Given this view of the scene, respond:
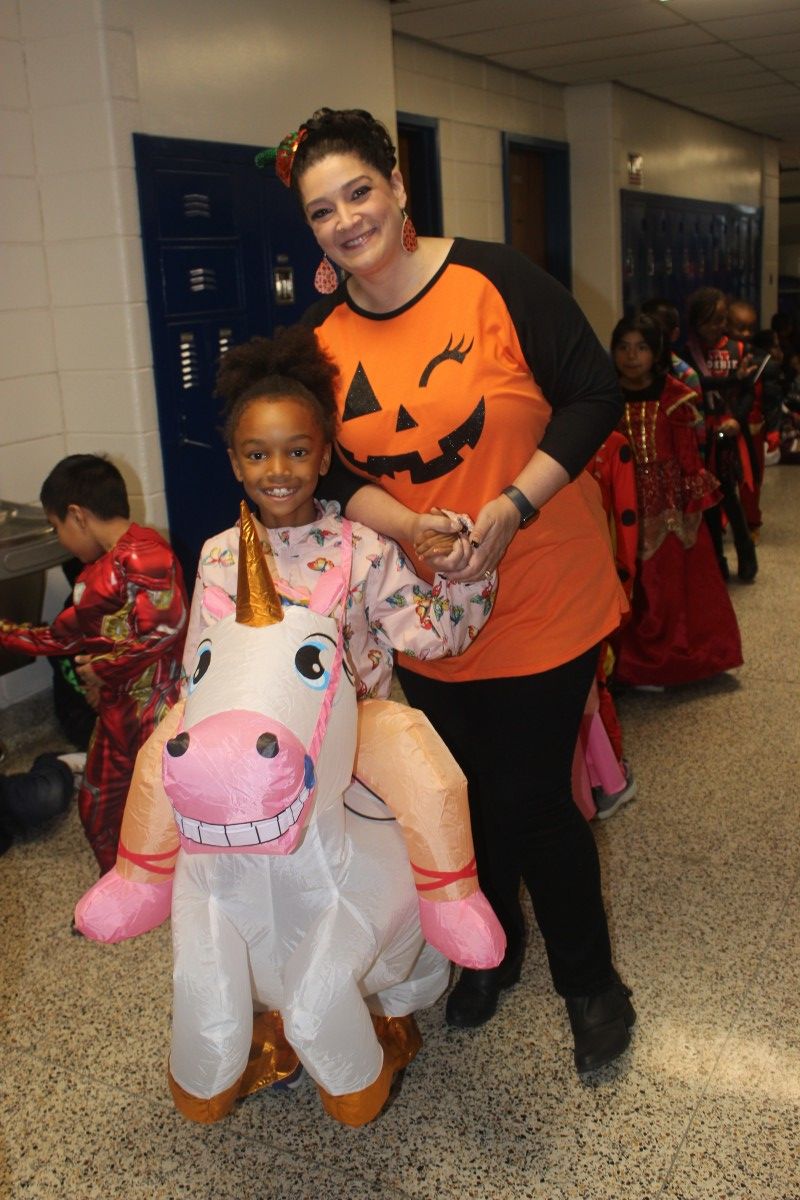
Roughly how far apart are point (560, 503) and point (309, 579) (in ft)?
1.34

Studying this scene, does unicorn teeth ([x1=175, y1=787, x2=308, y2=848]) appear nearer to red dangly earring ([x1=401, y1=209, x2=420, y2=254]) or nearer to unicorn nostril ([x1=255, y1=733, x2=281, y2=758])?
unicorn nostril ([x1=255, y1=733, x2=281, y2=758])

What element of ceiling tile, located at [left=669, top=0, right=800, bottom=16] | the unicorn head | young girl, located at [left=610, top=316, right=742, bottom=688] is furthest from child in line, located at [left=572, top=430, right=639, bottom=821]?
ceiling tile, located at [left=669, top=0, right=800, bottom=16]

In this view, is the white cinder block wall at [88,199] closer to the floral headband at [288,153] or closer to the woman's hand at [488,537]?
the floral headband at [288,153]

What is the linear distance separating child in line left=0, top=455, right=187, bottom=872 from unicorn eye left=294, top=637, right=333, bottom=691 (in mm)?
1006

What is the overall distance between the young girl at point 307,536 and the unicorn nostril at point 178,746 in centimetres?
28

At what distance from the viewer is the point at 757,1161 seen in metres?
1.66

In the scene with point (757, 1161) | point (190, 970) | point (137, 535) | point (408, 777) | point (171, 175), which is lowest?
point (757, 1161)

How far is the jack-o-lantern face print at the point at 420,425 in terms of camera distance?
1598 mm

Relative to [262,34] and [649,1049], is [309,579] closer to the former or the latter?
[649,1049]

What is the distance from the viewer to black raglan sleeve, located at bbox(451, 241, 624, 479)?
161cm

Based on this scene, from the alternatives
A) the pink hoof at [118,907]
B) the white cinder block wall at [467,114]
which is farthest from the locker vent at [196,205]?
the pink hoof at [118,907]

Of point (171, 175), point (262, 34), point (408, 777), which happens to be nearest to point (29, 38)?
point (171, 175)

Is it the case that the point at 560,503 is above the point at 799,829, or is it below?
above

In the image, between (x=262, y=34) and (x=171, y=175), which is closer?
(x=171, y=175)
